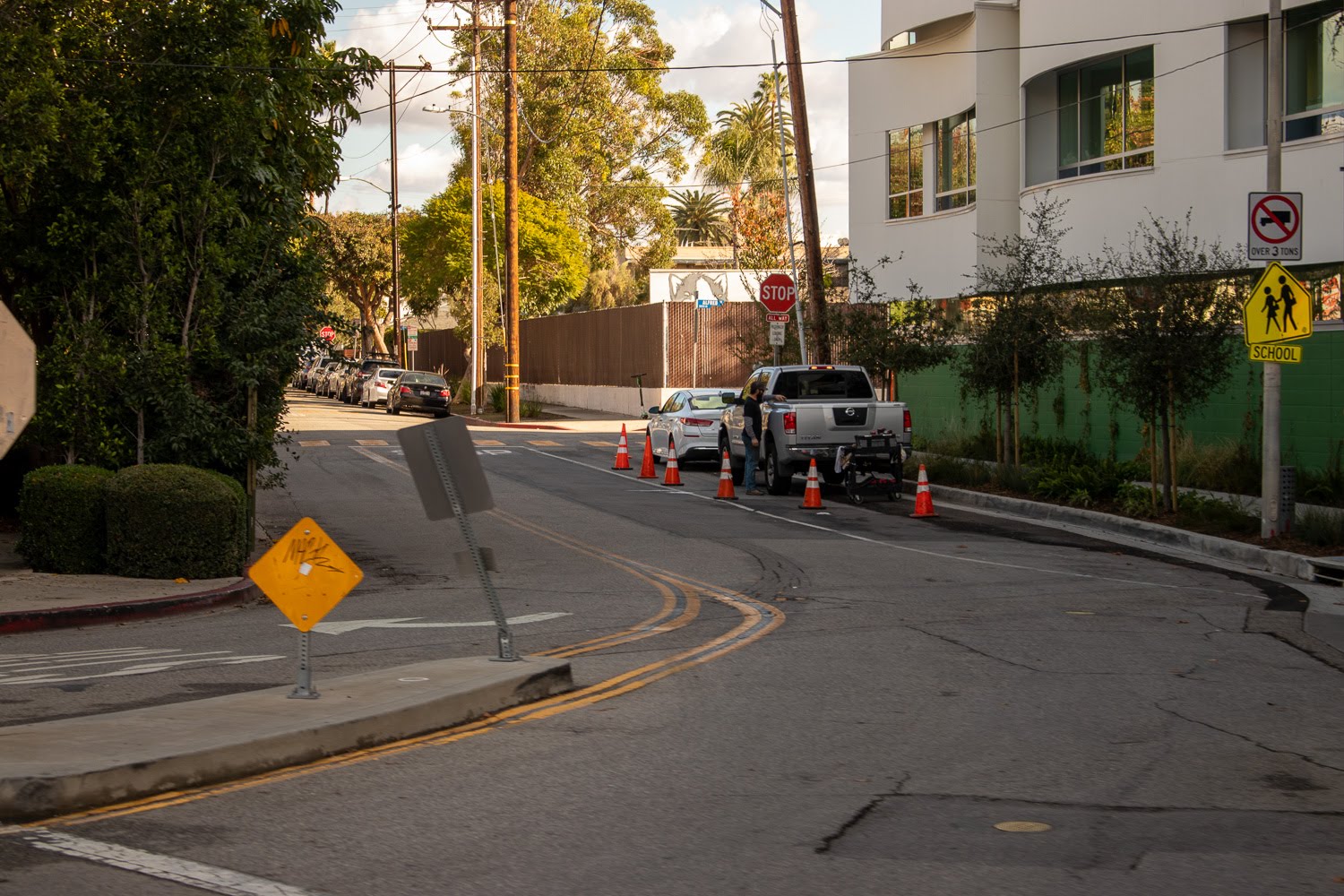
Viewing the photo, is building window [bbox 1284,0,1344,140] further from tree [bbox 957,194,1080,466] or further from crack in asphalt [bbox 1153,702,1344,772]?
crack in asphalt [bbox 1153,702,1344,772]

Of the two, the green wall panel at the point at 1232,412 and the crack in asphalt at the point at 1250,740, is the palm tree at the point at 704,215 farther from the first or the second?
the crack in asphalt at the point at 1250,740

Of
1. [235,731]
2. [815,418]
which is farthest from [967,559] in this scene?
[235,731]

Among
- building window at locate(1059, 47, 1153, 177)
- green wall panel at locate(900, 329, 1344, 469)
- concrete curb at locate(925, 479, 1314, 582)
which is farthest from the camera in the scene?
building window at locate(1059, 47, 1153, 177)

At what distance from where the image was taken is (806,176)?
92.3 feet

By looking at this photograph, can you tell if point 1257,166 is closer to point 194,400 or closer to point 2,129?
point 194,400

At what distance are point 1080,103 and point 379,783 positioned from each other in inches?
939

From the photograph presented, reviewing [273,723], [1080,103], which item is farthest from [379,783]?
[1080,103]

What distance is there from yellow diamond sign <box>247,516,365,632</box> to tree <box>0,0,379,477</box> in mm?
7522

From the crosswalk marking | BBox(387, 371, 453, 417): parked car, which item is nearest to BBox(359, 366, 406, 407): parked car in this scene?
BBox(387, 371, 453, 417): parked car

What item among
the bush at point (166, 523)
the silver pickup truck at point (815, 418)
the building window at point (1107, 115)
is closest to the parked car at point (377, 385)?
the building window at point (1107, 115)

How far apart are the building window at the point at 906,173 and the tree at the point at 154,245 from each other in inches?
823

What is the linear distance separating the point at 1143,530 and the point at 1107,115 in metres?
11.1

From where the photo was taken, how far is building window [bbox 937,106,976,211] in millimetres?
31594

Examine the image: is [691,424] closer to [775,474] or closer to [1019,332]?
[775,474]
